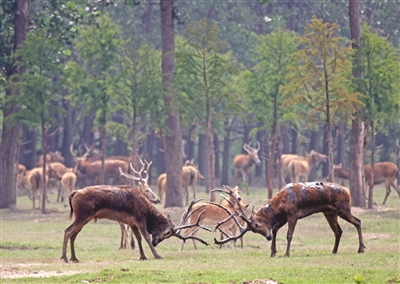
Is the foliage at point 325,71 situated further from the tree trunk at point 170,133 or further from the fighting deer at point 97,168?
the fighting deer at point 97,168

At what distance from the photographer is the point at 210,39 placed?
29.6 meters

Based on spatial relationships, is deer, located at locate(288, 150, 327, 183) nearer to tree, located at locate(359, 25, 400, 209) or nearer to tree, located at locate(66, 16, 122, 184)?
tree, located at locate(66, 16, 122, 184)

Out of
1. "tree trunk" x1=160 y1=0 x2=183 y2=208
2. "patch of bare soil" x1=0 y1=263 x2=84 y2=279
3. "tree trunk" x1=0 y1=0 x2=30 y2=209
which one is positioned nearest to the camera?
"patch of bare soil" x1=0 y1=263 x2=84 y2=279

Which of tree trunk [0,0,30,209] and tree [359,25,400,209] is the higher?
tree [359,25,400,209]

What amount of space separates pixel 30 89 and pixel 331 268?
1946 cm

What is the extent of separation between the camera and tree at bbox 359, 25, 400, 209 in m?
28.7

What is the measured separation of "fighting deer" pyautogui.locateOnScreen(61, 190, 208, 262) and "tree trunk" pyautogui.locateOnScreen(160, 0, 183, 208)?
1392cm

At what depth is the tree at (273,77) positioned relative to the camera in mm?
32375

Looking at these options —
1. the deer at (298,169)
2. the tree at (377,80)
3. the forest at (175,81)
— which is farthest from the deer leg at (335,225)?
the deer at (298,169)

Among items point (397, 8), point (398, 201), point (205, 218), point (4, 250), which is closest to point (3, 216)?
point (4, 250)

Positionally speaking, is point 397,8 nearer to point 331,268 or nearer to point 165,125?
point 165,125

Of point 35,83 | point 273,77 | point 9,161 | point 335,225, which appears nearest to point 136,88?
point 35,83

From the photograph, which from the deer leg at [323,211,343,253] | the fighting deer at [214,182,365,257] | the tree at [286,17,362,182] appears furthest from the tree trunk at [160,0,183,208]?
the fighting deer at [214,182,365,257]

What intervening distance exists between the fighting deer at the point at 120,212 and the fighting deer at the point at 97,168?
22496 millimetres
